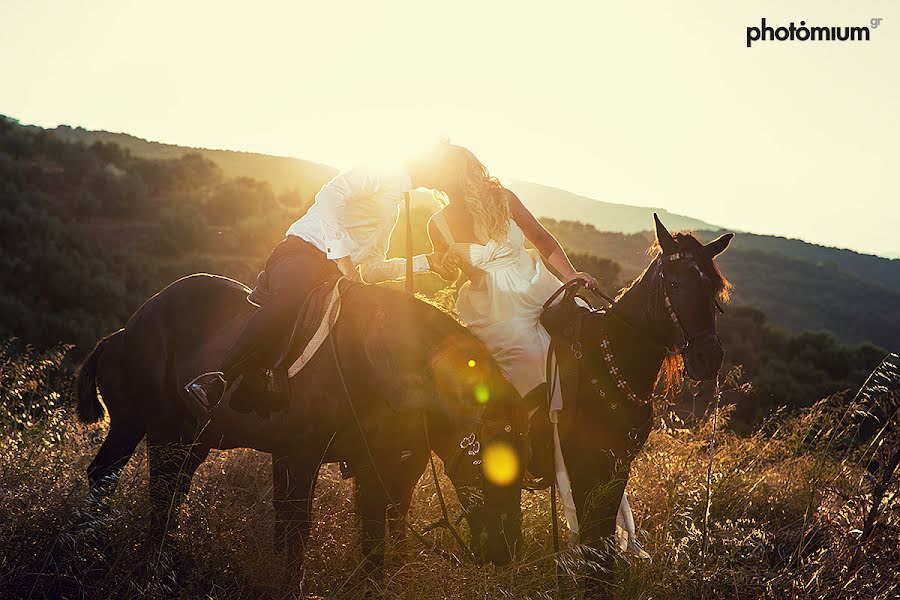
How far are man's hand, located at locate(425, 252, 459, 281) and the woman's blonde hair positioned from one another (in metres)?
0.24

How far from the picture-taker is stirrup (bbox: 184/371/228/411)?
13.6 feet

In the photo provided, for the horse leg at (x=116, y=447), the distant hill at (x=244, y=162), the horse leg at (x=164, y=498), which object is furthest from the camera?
the distant hill at (x=244, y=162)

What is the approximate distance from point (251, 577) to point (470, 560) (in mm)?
1106

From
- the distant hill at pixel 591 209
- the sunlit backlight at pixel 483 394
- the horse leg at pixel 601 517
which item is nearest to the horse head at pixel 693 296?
the horse leg at pixel 601 517

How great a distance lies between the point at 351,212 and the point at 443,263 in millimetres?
655

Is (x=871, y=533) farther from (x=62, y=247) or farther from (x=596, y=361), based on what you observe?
(x=62, y=247)

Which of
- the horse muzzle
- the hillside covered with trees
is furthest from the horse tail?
the horse muzzle

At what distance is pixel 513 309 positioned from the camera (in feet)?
14.4

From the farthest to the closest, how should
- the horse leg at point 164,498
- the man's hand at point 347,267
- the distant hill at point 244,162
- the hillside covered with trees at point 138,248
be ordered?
the distant hill at point 244,162, the hillside covered with trees at point 138,248, the man's hand at point 347,267, the horse leg at point 164,498

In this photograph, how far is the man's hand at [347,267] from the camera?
4.54m

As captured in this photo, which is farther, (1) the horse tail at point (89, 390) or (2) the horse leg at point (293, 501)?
(1) the horse tail at point (89, 390)

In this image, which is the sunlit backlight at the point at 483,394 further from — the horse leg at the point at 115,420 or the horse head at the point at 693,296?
the horse leg at the point at 115,420

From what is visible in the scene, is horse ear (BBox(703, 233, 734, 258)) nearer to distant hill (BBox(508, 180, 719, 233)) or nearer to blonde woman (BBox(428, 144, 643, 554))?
blonde woman (BBox(428, 144, 643, 554))

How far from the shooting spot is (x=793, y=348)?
2325 centimetres
